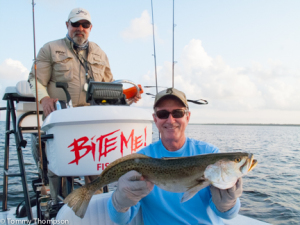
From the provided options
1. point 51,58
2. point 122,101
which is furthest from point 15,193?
point 122,101

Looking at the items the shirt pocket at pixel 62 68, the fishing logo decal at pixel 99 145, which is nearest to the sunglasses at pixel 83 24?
the shirt pocket at pixel 62 68

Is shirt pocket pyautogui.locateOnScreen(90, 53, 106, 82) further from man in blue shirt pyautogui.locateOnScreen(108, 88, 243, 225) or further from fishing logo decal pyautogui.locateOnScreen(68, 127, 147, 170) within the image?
man in blue shirt pyautogui.locateOnScreen(108, 88, 243, 225)

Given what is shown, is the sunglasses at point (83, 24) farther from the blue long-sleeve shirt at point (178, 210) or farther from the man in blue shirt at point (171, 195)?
the blue long-sleeve shirt at point (178, 210)

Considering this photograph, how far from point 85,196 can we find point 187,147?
1.13 meters

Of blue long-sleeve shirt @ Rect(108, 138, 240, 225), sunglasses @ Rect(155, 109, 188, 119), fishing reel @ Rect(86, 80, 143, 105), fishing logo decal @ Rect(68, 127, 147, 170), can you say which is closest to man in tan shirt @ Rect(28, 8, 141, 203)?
fishing reel @ Rect(86, 80, 143, 105)

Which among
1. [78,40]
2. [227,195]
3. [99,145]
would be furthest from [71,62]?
[227,195]

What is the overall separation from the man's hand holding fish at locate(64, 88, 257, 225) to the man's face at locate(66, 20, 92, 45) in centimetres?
184

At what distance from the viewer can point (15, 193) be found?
A: 27.5 feet

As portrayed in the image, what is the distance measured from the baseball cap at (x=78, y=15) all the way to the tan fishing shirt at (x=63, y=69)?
0.35m

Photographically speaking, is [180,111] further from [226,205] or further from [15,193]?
[15,193]

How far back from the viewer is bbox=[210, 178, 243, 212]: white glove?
2.17 metres

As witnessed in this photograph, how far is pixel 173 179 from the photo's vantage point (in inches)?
87.5

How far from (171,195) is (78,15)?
2.80 metres

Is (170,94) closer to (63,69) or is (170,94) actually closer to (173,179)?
(173,179)
